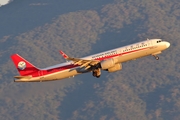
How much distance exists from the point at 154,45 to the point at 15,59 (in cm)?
3342

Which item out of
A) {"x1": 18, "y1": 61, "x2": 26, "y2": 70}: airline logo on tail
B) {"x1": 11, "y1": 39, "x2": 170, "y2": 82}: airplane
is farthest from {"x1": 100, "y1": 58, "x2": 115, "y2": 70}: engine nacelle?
{"x1": 18, "y1": 61, "x2": 26, "y2": 70}: airline logo on tail

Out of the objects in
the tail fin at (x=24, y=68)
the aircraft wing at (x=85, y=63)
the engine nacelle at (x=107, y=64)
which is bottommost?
the engine nacelle at (x=107, y=64)

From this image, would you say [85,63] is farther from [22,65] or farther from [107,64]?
[22,65]

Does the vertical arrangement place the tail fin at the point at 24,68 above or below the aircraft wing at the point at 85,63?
above

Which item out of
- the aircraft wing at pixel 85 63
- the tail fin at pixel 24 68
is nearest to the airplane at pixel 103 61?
the aircraft wing at pixel 85 63

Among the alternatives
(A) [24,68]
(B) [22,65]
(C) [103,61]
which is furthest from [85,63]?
(B) [22,65]

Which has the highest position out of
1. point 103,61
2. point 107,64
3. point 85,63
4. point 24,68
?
point 24,68

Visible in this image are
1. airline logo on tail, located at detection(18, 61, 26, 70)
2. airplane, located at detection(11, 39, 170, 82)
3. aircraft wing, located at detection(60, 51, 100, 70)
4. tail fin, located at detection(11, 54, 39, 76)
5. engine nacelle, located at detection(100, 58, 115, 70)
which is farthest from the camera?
airline logo on tail, located at detection(18, 61, 26, 70)

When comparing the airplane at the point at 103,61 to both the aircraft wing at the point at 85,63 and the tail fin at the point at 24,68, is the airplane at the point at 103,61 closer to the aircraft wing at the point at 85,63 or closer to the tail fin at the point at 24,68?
the aircraft wing at the point at 85,63

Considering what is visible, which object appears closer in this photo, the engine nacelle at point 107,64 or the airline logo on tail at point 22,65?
the engine nacelle at point 107,64

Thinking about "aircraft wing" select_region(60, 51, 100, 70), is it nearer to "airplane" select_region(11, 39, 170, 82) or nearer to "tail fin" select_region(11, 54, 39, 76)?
"airplane" select_region(11, 39, 170, 82)

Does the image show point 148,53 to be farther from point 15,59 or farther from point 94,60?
point 15,59

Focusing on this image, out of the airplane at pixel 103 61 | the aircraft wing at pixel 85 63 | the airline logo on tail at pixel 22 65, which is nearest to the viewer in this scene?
the aircraft wing at pixel 85 63

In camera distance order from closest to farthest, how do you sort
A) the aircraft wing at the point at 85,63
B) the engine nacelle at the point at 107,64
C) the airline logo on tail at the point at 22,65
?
the engine nacelle at the point at 107,64
the aircraft wing at the point at 85,63
the airline logo on tail at the point at 22,65
